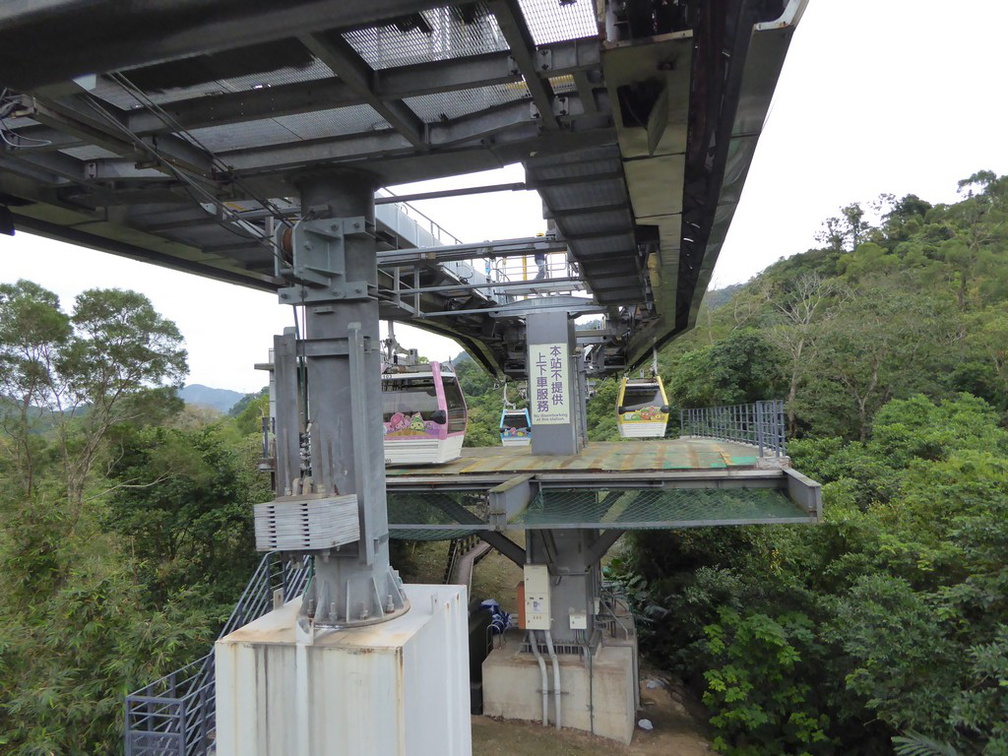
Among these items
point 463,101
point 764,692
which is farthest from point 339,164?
point 764,692

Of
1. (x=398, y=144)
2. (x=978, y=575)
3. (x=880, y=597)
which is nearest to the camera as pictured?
(x=398, y=144)

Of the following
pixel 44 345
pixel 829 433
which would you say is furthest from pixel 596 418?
pixel 44 345

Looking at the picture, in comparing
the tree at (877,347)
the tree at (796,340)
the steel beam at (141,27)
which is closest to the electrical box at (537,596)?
the steel beam at (141,27)

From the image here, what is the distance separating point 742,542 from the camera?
1539 centimetres

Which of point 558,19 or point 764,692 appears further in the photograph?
point 764,692

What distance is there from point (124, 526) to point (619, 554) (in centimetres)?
1395

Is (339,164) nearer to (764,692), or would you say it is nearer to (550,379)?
(550,379)

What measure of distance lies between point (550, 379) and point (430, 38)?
9.34 m

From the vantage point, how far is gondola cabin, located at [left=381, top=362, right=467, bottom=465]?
1012cm

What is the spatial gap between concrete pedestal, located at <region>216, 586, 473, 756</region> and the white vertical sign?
8609 millimetres

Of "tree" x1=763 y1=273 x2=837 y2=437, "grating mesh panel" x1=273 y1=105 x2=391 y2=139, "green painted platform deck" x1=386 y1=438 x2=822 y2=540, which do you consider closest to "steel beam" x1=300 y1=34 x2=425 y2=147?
"grating mesh panel" x1=273 y1=105 x2=391 y2=139

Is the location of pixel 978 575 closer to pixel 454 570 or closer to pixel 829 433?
pixel 454 570

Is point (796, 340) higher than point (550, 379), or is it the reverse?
point (796, 340)

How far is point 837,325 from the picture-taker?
24.6m
